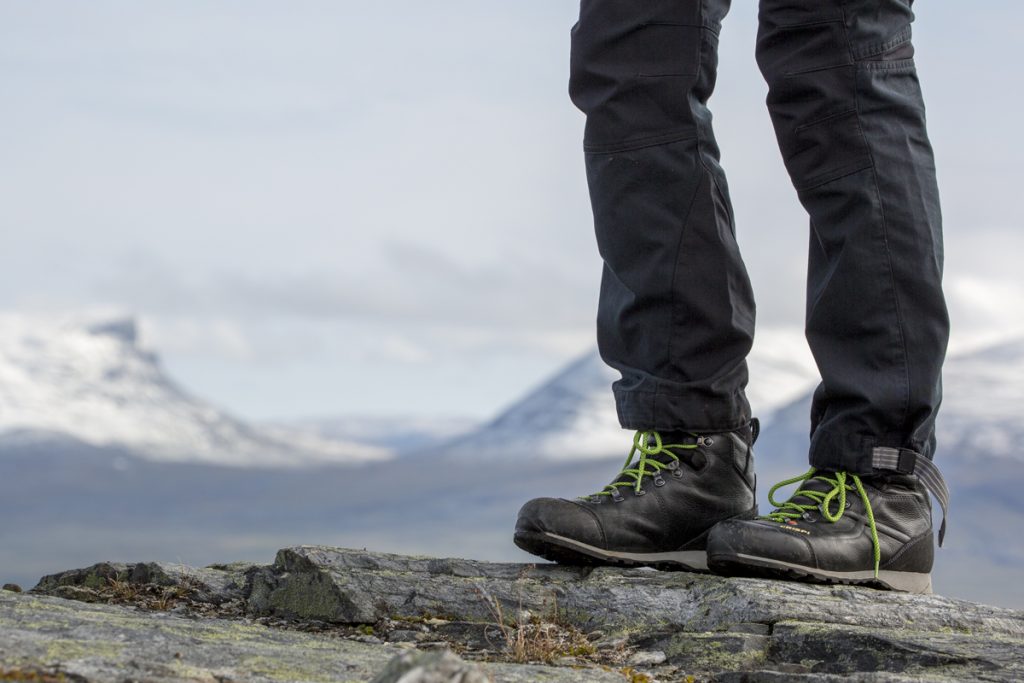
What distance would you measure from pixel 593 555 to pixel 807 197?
1.42m

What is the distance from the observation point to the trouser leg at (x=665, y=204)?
12.5 feet

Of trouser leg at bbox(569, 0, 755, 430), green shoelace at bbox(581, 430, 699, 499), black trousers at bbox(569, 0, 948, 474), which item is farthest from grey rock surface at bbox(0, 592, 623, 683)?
black trousers at bbox(569, 0, 948, 474)

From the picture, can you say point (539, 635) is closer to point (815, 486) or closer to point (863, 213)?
point (815, 486)

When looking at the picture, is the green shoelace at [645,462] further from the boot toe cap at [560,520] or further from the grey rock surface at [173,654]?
the grey rock surface at [173,654]

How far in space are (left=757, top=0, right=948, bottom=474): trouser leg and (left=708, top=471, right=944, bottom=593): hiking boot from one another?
0.43 feet

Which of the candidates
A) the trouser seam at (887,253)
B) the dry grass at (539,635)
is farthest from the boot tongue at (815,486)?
the dry grass at (539,635)

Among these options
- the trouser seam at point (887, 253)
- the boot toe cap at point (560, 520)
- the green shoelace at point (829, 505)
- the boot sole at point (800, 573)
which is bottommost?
the boot sole at point (800, 573)

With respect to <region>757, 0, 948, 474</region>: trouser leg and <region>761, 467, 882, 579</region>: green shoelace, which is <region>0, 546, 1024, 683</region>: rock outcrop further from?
<region>757, 0, 948, 474</region>: trouser leg

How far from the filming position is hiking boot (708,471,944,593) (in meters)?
3.77

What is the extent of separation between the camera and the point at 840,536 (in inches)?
153

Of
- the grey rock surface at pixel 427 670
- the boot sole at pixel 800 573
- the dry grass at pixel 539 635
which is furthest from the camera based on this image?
the boot sole at pixel 800 573

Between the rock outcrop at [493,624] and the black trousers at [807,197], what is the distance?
58cm

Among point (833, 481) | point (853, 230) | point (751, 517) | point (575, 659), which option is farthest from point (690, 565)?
point (853, 230)

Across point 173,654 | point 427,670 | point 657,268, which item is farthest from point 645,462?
point 427,670
